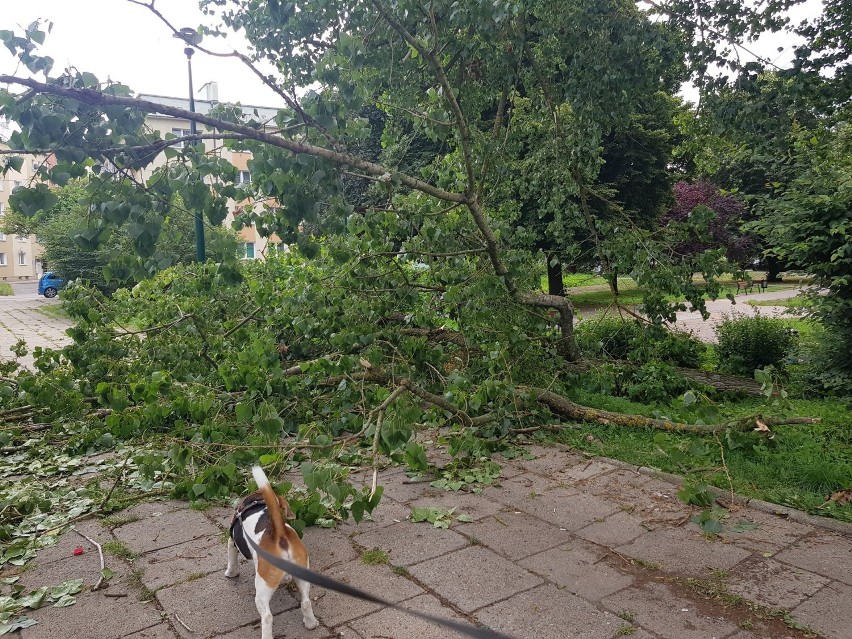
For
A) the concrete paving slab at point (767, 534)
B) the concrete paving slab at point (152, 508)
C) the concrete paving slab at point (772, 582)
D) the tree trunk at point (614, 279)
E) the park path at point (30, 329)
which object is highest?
the tree trunk at point (614, 279)

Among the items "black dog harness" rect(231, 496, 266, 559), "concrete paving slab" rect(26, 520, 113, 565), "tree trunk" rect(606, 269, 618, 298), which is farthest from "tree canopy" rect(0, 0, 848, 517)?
"concrete paving slab" rect(26, 520, 113, 565)

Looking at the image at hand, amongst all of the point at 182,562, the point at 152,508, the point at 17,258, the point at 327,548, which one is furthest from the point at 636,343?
the point at 17,258

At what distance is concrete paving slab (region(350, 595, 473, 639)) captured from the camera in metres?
2.75

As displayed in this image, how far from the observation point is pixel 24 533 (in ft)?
12.6

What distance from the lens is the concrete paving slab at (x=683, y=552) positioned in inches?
128

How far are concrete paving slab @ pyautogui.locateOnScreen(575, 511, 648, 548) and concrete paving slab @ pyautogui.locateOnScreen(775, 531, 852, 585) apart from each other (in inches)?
29.4

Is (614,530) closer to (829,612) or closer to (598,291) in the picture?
(829,612)

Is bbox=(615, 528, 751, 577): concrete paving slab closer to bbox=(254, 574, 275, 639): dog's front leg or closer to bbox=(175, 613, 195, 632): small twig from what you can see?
bbox=(254, 574, 275, 639): dog's front leg

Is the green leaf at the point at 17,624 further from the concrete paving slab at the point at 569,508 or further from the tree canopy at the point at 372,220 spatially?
the concrete paving slab at the point at 569,508

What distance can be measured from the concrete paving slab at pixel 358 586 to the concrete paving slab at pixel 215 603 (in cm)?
14

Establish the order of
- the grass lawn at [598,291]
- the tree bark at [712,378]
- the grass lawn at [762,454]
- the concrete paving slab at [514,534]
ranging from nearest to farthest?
1. the concrete paving slab at [514,534]
2. the grass lawn at [762,454]
3. the tree bark at [712,378]
4. the grass lawn at [598,291]

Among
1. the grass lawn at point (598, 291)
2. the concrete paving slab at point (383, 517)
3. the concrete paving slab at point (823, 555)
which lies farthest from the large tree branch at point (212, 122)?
the grass lawn at point (598, 291)

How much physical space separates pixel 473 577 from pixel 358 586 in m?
0.58

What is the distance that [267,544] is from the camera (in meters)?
2.65
